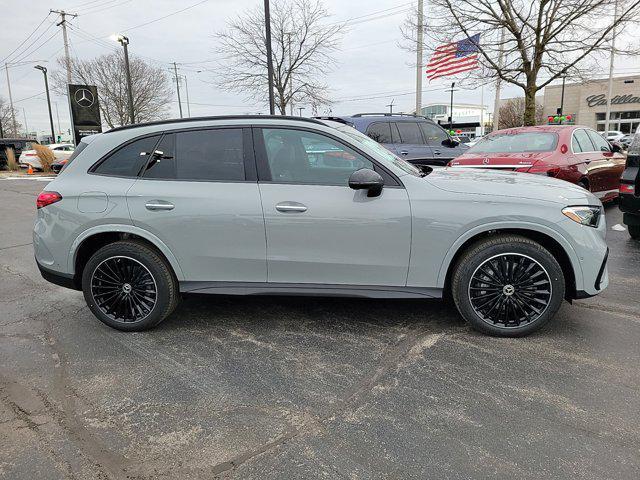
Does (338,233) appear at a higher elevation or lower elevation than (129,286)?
higher

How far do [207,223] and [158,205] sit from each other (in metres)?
0.43

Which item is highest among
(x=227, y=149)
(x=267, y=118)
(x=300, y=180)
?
(x=267, y=118)

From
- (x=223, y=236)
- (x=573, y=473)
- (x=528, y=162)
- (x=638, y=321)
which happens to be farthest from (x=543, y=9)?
(x=573, y=473)

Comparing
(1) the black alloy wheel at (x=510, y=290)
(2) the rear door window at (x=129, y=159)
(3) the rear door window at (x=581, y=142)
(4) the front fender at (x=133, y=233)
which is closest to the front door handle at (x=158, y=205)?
(4) the front fender at (x=133, y=233)

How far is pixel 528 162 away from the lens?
22.8 feet

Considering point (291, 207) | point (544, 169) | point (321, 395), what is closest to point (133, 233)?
point (291, 207)

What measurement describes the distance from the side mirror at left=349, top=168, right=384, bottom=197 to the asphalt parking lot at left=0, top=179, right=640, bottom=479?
120cm

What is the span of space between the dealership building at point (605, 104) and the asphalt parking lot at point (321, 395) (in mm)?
70846

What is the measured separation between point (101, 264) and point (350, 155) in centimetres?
223

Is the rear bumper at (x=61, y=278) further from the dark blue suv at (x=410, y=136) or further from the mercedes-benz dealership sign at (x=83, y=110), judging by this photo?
the mercedes-benz dealership sign at (x=83, y=110)

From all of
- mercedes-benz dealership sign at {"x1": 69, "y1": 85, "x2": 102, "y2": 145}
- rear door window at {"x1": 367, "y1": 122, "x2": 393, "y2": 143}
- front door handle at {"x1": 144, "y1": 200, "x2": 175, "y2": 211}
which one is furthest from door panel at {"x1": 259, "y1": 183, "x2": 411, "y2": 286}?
mercedes-benz dealership sign at {"x1": 69, "y1": 85, "x2": 102, "y2": 145}

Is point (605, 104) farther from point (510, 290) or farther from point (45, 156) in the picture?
point (510, 290)

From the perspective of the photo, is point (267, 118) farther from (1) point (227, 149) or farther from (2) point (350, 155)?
(2) point (350, 155)

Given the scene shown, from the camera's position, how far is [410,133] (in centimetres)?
1023
